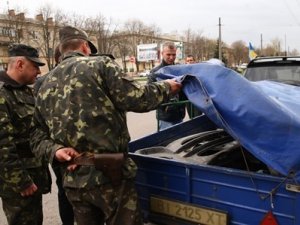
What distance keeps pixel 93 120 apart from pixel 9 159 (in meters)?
1.05

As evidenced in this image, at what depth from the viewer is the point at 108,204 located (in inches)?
104

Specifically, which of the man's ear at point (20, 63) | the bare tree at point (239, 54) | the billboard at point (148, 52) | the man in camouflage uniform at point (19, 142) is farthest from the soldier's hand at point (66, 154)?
the bare tree at point (239, 54)

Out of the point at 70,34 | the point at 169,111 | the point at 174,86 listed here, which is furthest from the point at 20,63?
the point at 169,111

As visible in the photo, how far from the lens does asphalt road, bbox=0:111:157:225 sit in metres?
4.71

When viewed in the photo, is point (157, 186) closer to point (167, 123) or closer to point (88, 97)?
point (88, 97)

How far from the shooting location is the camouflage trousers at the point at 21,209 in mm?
3426

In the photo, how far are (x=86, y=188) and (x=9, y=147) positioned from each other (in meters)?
0.94

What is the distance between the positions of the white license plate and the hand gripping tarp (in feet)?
1.72

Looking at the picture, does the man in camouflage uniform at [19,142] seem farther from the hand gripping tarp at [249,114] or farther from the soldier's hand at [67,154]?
the hand gripping tarp at [249,114]

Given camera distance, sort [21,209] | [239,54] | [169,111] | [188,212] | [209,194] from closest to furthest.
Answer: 1. [209,194]
2. [188,212]
3. [21,209]
4. [169,111]
5. [239,54]

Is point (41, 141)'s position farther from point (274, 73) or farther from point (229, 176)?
point (274, 73)

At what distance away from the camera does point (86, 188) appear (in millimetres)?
2627

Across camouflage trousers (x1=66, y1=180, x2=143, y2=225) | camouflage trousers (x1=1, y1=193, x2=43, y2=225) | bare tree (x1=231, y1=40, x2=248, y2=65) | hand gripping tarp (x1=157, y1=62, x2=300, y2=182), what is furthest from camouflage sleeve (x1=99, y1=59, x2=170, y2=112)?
bare tree (x1=231, y1=40, x2=248, y2=65)

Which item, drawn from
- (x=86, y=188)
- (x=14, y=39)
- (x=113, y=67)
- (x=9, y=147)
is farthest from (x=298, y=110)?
(x=14, y=39)
